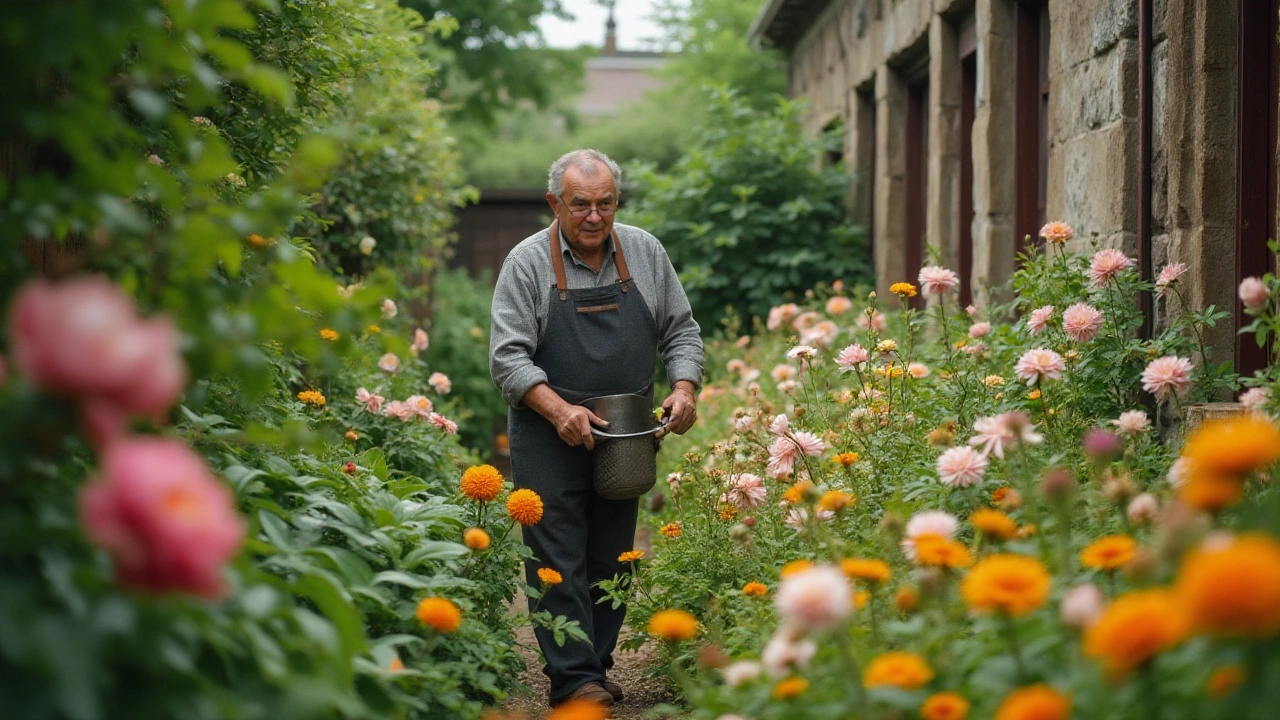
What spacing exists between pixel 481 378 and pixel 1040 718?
837cm

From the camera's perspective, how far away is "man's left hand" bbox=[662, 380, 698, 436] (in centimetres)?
390

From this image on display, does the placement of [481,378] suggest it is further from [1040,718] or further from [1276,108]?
[1040,718]

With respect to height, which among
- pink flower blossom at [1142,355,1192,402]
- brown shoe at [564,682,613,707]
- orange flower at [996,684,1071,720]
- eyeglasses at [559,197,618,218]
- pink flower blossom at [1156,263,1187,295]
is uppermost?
eyeglasses at [559,197,618,218]

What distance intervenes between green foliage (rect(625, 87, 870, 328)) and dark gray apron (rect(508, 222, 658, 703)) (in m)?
5.44

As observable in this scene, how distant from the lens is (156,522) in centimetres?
132

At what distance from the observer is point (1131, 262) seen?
12.8ft

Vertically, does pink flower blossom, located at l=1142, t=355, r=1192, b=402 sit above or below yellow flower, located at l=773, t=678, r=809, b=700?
above

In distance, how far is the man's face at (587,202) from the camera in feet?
12.7

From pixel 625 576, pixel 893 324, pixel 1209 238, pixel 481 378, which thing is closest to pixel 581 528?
pixel 625 576

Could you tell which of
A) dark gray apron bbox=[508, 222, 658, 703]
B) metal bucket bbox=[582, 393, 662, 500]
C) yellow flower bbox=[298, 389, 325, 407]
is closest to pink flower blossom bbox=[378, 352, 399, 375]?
yellow flower bbox=[298, 389, 325, 407]

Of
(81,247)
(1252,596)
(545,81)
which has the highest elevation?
(545,81)

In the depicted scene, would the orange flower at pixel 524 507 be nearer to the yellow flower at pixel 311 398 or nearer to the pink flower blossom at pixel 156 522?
the yellow flower at pixel 311 398

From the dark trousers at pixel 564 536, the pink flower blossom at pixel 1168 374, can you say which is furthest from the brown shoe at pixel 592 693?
the pink flower blossom at pixel 1168 374

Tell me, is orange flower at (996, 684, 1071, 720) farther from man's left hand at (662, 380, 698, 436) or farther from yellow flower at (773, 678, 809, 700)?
man's left hand at (662, 380, 698, 436)
